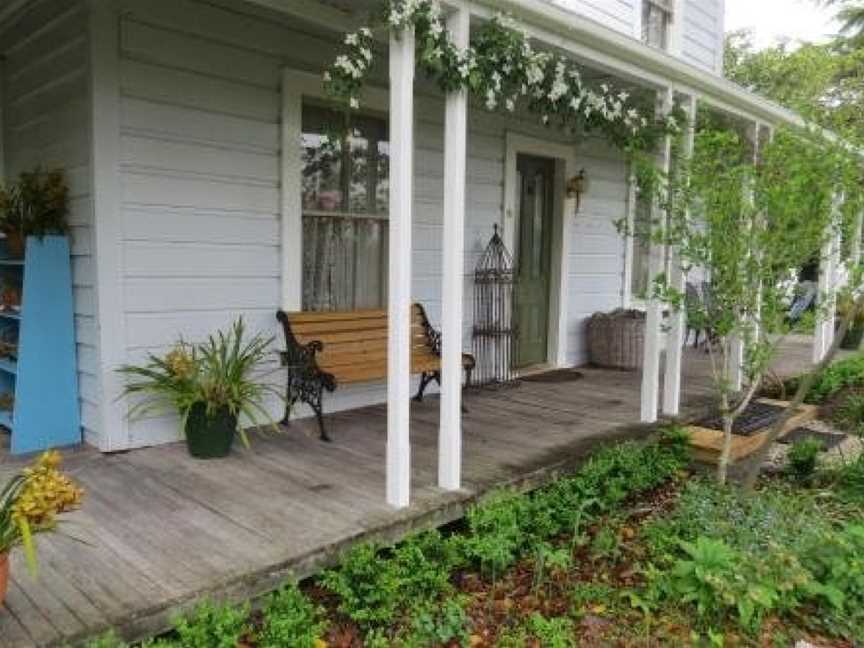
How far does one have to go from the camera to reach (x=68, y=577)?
94.7 inches

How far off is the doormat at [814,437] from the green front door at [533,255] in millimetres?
2227

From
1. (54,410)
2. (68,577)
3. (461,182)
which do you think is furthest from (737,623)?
(54,410)

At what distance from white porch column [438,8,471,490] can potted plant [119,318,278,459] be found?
1.08 m

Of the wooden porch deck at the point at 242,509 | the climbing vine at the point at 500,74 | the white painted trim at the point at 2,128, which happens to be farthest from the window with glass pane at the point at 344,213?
the white painted trim at the point at 2,128

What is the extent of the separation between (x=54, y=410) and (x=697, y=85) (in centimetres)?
465

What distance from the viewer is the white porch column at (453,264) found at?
3.20 meters

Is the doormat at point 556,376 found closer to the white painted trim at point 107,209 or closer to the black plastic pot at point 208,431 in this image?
the black plastic pot at point 208,431

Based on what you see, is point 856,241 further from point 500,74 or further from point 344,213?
point 344,213

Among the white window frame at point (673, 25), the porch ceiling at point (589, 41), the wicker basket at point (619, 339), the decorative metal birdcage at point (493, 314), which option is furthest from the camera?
the white window frame at point (673, 25)

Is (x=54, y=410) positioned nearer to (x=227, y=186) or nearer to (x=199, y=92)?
(x=227, y=186)

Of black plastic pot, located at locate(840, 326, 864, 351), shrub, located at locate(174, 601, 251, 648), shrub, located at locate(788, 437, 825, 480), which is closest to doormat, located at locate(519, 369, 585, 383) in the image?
shrub, located at locate(788, 437, 825, 480)

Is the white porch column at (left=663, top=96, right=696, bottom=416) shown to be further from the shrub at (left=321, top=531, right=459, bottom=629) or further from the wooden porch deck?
the shrub at (left=321, top=531, right=459, bottom=629)

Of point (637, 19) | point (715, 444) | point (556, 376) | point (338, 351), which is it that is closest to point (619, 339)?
point (556, 376)

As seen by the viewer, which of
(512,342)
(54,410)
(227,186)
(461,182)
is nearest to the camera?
(461,182)
